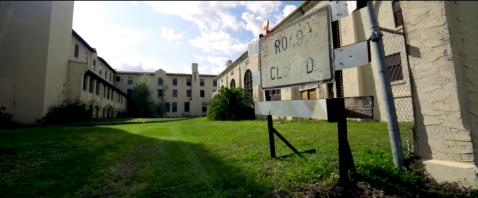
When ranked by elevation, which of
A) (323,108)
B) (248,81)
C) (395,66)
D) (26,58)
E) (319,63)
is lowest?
(323,108)

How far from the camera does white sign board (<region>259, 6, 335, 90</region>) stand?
8.97 feet

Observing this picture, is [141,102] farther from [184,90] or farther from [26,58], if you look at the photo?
[26,58]

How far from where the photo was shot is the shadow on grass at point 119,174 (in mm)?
2674

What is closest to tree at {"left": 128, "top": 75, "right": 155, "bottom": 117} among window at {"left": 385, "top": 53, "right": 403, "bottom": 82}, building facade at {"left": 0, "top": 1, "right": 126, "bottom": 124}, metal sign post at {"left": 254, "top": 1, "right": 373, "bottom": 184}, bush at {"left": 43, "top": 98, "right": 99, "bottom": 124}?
bush at {"left": 43, "top": 98, "right": 99, "bottom": 124}

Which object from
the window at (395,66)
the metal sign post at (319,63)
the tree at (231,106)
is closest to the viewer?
the metal sign post at (319,63)

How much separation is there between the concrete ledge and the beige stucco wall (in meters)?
19.3

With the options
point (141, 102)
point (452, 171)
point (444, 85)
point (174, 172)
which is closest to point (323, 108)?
point (444, 85)

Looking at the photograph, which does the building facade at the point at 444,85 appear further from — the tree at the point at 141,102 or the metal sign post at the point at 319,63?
Answer: the tree at the point at 141,102

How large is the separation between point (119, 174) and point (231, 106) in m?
14.9

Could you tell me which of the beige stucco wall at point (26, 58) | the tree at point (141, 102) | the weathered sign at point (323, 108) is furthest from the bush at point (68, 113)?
the tree at point (141, 102)

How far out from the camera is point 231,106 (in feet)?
59.7

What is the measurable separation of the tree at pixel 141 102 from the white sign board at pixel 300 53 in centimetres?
3891

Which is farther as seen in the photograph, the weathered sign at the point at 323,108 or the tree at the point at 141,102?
the tree at the point at 141,102

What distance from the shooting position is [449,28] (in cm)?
228
